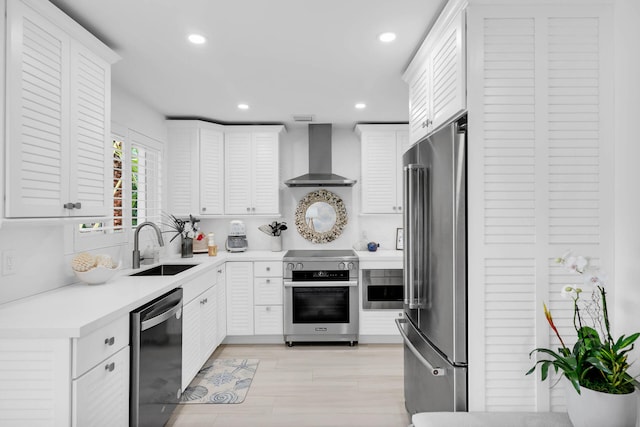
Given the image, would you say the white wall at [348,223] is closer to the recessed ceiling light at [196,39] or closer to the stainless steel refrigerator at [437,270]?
the stainless steel refrigerator at [437,270]

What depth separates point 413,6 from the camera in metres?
1.93

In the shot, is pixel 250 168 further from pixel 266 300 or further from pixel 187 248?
pixel 266 300

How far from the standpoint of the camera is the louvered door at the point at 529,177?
1665 mm

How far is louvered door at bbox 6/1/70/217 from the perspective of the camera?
162 centimetres

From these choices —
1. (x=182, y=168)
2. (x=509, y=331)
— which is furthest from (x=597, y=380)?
(x=182, y=168)

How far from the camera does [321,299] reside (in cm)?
394

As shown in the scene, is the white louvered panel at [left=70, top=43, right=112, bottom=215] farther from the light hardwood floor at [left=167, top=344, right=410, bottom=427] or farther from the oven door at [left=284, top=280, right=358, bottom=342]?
the oven door at [left=284, top=280, right=358, bottom=342]

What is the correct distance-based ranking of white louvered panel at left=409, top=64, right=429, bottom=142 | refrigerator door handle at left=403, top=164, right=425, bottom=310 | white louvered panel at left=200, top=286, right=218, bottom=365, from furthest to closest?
1. white louvered panel at left=200, top=286, right=218, bottom=365
2. white louvered panel at left=409, top=64, right=429, bottom=142
3. refrigerator door handle at left=403, top=164, right=425, bottom=310

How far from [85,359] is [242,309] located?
2.42m

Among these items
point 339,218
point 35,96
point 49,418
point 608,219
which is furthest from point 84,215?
point 339,218

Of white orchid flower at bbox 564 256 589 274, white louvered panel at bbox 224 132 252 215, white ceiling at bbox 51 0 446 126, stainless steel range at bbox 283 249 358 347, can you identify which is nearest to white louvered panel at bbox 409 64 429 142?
white ceiling at bbox 51 0 446 126

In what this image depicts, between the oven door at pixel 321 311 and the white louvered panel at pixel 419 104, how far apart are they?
6.42ft

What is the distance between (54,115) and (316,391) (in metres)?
2.53

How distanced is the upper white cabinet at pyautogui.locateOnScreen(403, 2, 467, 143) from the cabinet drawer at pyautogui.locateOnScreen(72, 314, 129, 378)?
76.0 inches
